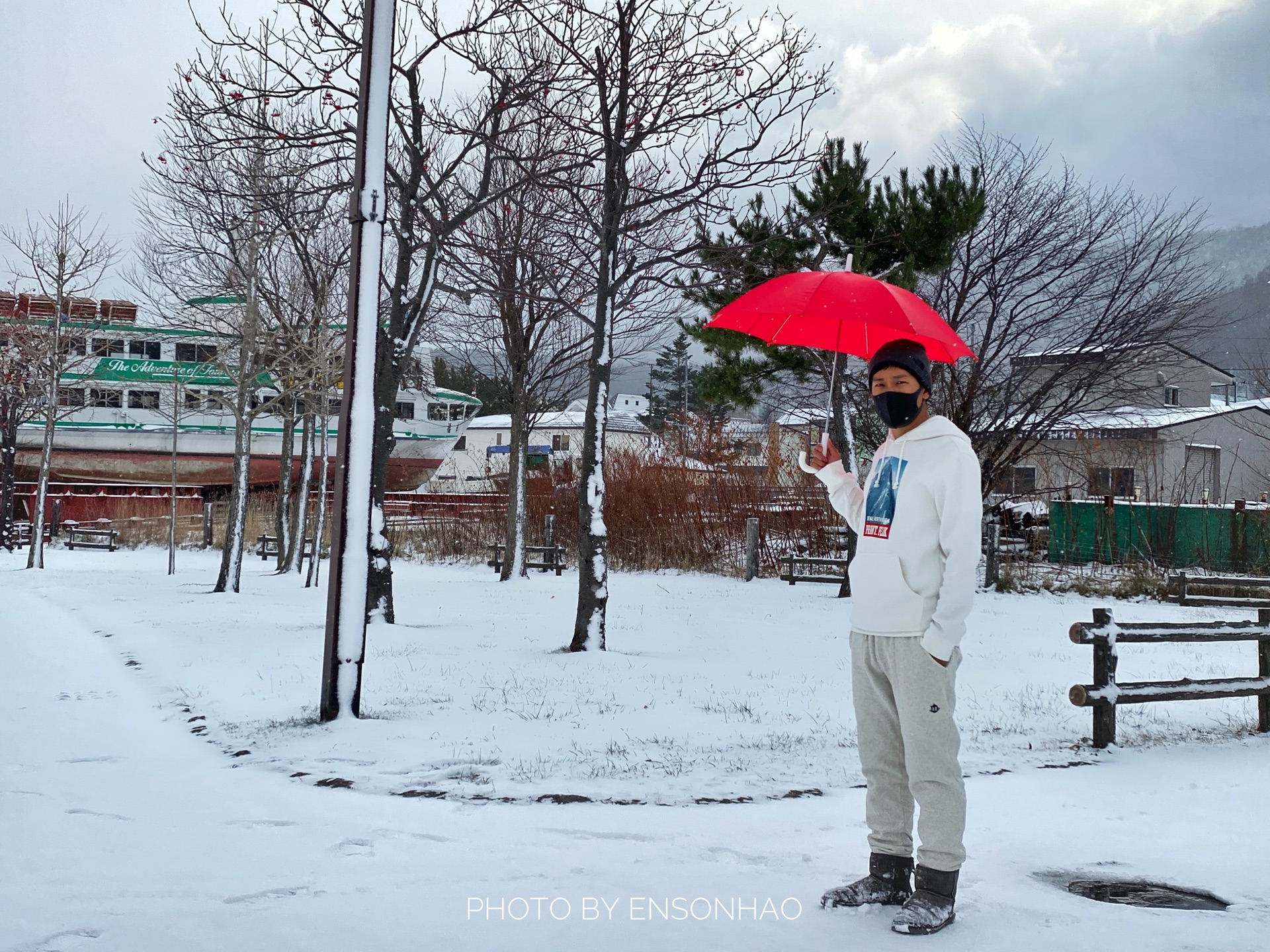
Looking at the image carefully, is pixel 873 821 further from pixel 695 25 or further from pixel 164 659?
pixel 695 25

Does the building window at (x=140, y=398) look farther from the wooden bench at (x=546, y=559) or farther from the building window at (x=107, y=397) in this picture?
the wooden bench at (x=546, y=559)

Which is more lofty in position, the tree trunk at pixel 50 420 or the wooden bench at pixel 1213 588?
the tree trunk at pixel 50 420

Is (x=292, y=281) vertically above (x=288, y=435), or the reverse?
(x=292, y=281)

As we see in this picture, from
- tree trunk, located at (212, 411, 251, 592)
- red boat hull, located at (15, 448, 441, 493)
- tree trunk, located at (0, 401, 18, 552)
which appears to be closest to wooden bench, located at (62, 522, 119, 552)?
tree trunk, located at (0, 401, 18, 552)

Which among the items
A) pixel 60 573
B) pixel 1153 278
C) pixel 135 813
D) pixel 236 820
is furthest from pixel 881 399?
pixel 60 573

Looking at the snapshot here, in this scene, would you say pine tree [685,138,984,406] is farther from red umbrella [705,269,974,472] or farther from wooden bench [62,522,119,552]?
wooden bench [62,522,119,552]

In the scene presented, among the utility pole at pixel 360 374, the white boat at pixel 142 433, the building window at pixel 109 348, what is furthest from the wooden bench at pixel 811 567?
the building window at pixel 109 348

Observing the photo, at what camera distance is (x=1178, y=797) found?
5590mm

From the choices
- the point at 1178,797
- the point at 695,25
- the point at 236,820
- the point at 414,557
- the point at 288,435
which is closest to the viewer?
the point at 236,820

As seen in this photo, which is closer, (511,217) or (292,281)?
(511,217)

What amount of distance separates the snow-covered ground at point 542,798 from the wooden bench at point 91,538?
15.9m

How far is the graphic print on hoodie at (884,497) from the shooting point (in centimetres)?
347

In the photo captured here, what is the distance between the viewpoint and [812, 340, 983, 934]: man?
329cm

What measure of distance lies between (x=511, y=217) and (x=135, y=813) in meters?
13.3
